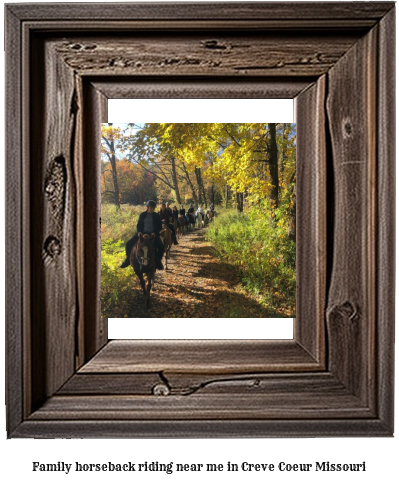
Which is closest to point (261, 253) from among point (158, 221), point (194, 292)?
point (194, 292)

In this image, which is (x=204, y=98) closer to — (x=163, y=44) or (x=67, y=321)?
(x=163, y=44)

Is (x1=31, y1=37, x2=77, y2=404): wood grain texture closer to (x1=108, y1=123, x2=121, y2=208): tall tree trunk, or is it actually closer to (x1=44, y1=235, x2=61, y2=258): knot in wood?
(x1=44, y1=235, x2=61, y2=258): knot in wood

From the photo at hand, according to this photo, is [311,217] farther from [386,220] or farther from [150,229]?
[150,229]

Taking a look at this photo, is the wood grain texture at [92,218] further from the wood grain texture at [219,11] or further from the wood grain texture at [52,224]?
the wood grain texture at [219,11]

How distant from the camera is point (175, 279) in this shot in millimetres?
1249

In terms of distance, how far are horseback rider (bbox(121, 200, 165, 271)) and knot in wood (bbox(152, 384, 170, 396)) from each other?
381 millimetres

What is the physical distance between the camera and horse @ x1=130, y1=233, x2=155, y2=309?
4.06 ft

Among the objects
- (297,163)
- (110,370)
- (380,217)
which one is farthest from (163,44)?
(110,370)

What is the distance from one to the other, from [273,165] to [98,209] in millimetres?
600

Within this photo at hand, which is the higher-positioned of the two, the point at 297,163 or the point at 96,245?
the point at 297,163

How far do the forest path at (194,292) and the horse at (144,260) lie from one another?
2 centimetres

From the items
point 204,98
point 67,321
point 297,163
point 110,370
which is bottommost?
point 110,370

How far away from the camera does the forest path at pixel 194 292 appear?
1.24 meters

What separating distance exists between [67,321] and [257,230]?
69 cm
